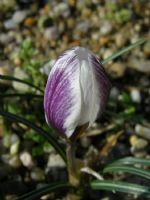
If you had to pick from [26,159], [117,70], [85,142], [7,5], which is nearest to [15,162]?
[26,159]

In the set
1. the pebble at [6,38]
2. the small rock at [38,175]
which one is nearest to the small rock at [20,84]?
the pebble at [6,38]

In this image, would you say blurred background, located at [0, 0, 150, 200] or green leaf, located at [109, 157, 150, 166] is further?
blurred background, located at [0, 0, 150, 200]

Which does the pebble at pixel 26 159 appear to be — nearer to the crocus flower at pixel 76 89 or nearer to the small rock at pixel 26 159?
the small rock at pixel 26 159

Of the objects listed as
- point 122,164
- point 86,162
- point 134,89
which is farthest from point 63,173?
point 134,89

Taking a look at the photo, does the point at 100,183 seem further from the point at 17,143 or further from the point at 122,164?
the point at 17,143

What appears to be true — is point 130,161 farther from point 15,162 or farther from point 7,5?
point 7,5

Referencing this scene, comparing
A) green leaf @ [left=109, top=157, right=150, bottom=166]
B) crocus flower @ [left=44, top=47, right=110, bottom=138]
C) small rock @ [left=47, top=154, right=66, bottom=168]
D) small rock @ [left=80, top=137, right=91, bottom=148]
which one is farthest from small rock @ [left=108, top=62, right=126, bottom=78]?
crocus flower @ [left=44, top=47, right=110, bottom=138]

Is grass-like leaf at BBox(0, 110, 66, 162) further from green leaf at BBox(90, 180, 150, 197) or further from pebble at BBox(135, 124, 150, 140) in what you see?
pebble at BBox(135, 124, 150, 140)
